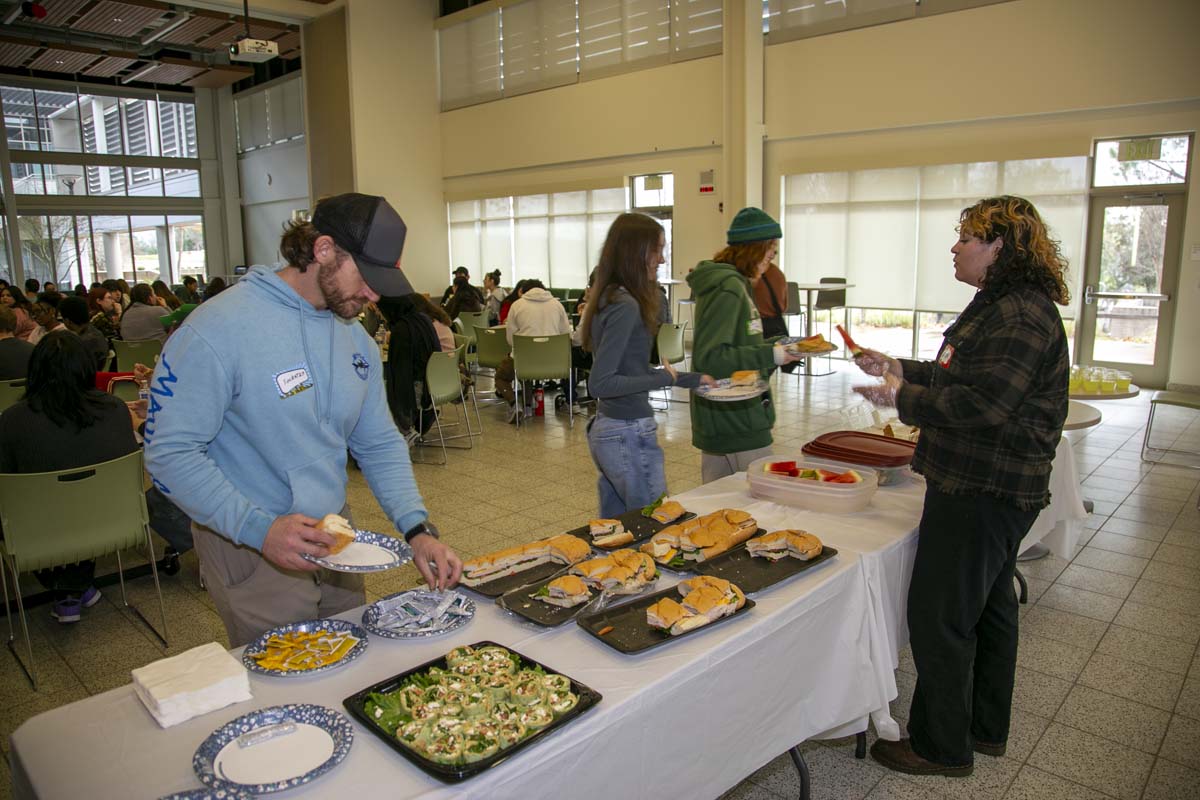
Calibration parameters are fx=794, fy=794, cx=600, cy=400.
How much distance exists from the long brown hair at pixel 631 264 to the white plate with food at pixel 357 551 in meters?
1.26

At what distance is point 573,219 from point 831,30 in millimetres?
4832

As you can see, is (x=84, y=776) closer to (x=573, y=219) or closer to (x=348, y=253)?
(x=348, y=253)

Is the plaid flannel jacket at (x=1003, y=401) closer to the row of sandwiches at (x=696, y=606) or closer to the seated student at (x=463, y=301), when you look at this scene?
the row of sandwiches at (x=696, y=606)

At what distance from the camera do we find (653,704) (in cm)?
141

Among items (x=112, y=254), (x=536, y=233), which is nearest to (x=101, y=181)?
(x=112, y=254)

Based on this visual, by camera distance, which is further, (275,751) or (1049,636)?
(1049,636)

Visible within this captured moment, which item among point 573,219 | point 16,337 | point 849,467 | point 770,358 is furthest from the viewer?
point 573,219

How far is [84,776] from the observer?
1176 mm

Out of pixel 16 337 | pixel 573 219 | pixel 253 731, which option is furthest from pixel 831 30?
pixel 253 731

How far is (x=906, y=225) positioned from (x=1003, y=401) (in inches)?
323

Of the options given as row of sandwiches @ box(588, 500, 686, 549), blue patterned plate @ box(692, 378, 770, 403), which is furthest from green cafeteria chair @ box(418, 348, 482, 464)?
row of sandwiches @ box(588, 500, 686, 549)

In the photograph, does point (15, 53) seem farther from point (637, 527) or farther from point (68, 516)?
point (637, 527)

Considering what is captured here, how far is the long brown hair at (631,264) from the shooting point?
8.54 feet

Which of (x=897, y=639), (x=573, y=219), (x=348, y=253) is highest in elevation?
(x=573, y=219)
